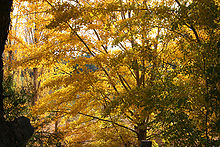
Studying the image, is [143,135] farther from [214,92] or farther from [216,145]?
[214,92]

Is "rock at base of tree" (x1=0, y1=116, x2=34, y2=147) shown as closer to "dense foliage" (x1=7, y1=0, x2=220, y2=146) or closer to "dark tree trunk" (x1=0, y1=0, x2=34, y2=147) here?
"dark tree trunk" (x1=0, y1=0, x2=34, y2=147)

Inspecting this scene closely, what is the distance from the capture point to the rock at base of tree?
276 centimetres

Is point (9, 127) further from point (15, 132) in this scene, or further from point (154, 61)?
point (154, 61)

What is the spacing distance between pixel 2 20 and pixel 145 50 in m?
2.42

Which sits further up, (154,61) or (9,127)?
(154,61)

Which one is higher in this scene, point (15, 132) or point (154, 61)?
point (154, 61)

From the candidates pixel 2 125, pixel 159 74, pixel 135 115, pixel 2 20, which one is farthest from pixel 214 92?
pixel 2 20

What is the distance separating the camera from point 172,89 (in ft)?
9.31

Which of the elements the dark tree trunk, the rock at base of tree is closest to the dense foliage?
the dark tree trunk

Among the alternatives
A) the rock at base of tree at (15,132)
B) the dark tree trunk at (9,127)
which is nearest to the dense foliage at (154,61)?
the dark tree trunk at (9,127)

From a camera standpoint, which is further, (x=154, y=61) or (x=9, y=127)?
(x=154, y=61)

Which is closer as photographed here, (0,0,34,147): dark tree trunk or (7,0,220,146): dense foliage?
(7,0,220,146): dense foliage

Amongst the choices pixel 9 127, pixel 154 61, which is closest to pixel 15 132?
pixel 9 127

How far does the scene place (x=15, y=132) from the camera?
2904mm
